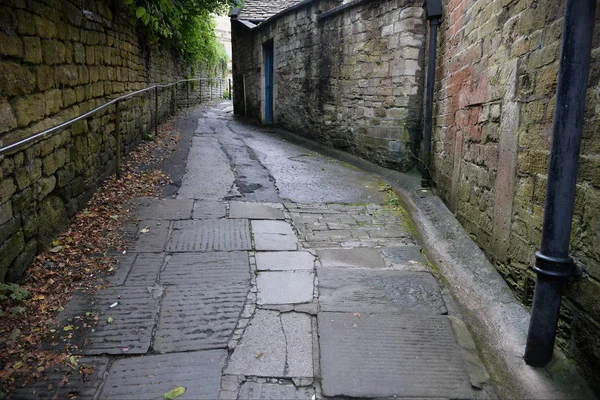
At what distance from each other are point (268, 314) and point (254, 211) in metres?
1.98

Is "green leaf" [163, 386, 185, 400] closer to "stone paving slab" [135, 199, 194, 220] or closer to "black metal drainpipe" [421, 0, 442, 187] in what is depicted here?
"stone paving slab" [135, 199, 194, 220]

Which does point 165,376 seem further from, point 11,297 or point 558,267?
point 558,267

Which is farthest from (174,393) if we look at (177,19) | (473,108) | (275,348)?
(177,19)

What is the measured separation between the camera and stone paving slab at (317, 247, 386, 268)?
3.44 m

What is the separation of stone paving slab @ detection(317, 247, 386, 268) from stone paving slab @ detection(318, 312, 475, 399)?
0.76 metres

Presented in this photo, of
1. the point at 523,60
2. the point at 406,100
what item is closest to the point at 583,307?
the point at 523,60

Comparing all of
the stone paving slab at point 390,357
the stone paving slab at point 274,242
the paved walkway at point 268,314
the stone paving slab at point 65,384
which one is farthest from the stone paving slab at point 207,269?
the stone paving slab at point 65,384

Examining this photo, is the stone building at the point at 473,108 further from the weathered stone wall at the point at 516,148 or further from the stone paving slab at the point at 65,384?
the stone paving slab at the point at 65,384

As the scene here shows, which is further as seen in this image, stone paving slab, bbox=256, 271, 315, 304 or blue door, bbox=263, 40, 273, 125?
blue door, bbox=263, 40, 273, 125

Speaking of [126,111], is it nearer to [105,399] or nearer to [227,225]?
[227,225]

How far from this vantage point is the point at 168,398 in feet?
6.49

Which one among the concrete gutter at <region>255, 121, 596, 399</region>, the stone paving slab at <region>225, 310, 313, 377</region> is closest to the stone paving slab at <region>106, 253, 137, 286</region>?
the stone paving slab at <region>225, 310, 313, 377</region>

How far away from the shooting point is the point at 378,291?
3.01 meters

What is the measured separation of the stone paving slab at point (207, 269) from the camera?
10.1 feet
